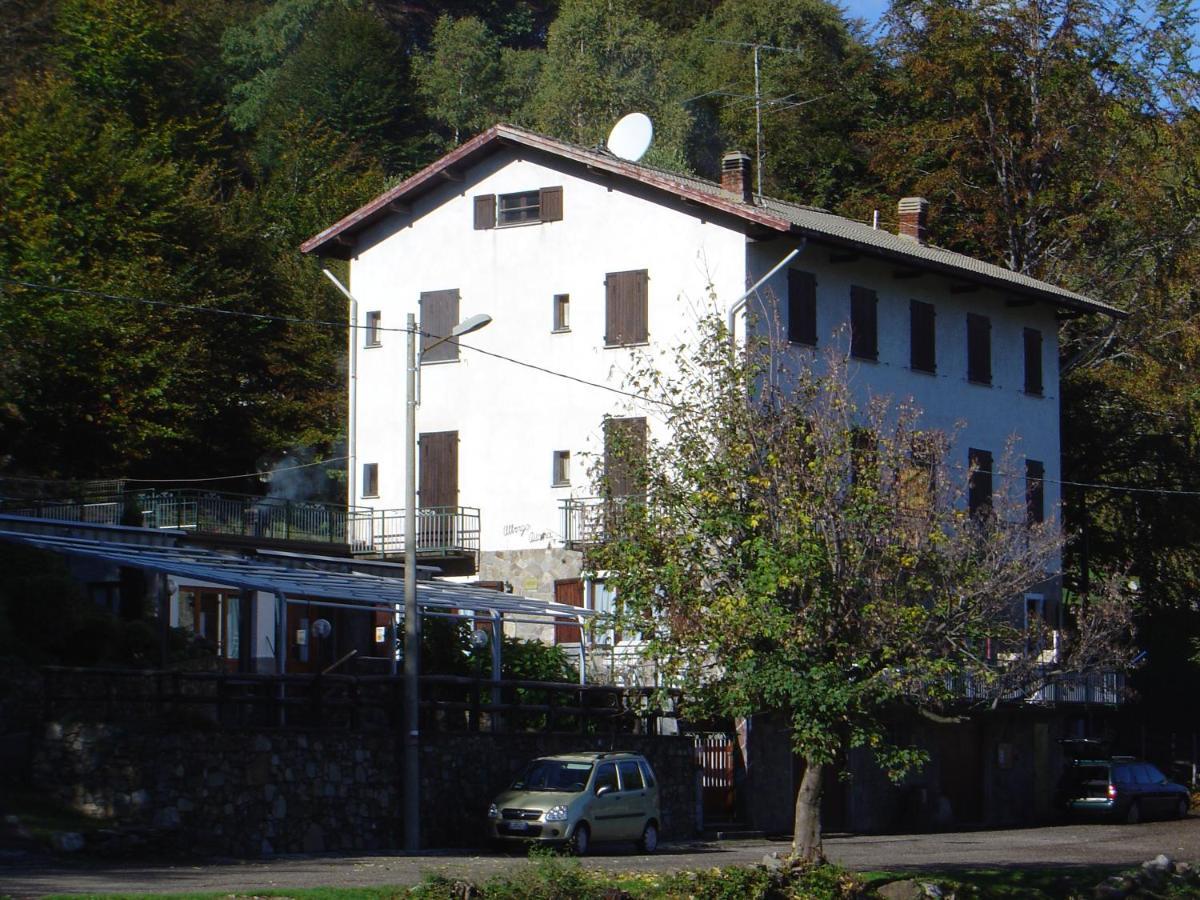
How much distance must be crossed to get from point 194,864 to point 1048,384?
29.0 meters

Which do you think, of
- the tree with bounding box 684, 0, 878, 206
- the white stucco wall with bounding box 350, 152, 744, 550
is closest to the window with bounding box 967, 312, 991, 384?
the white stucco wall with bounding box 350, 152, 744, 550

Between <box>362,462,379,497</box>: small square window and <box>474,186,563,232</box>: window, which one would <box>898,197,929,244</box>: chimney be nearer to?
<box>474,186,563,232</box>: window

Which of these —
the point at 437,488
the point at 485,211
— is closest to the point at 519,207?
the point at 485,211

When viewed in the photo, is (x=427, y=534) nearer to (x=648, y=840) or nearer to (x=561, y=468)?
(x=561, y=468)

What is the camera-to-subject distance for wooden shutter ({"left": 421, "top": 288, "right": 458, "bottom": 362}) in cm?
4138

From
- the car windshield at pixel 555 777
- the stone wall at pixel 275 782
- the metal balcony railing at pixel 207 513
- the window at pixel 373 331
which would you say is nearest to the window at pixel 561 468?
the metal balcony railing at pixel 207 513

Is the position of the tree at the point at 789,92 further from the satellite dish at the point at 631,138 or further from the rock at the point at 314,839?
the rock at the point at 314,839

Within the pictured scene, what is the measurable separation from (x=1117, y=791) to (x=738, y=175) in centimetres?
1634

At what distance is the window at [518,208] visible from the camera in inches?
1587

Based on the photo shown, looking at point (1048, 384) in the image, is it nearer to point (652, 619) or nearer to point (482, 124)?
point (652, 619)

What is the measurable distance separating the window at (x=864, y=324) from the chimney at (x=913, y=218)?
760 cm

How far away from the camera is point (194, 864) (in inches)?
896

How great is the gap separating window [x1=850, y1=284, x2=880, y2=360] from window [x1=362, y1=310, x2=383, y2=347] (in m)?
10.8

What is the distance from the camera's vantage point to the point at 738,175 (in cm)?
4028
